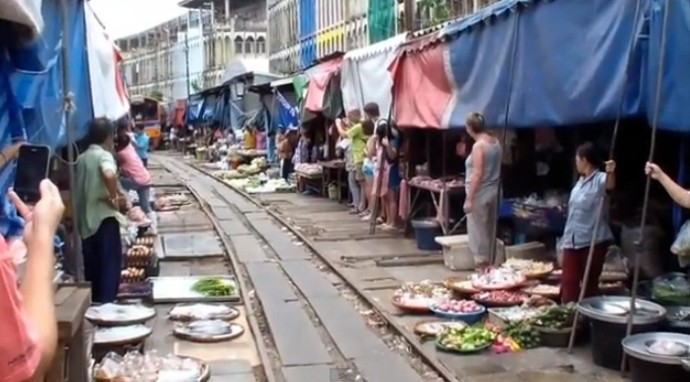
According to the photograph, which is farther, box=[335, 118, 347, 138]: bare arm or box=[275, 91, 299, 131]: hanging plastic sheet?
box=[275, 91, 299, 131]: hanging plastic sheet

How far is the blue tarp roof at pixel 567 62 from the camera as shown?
695cm

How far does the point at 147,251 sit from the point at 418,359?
430 centimetres

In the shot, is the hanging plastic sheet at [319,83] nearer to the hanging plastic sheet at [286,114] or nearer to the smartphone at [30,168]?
Result: the hanging plastic sheet at [286,114]

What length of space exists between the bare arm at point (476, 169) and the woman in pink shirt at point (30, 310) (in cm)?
851

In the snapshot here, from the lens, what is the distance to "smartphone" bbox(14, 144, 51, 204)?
164 inches

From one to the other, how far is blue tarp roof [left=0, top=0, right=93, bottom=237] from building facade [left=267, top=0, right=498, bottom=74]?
1212 cm

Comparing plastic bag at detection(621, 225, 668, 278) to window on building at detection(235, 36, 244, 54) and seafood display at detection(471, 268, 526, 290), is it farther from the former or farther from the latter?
window on building at detection(235, 36, 244, 54)

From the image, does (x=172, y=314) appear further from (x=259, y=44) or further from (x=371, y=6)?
(x=259, y=44)

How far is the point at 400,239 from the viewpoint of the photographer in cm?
1481

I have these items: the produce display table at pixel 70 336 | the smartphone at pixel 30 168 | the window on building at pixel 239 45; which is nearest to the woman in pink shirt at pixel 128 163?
the produce display table at pixel 70 336

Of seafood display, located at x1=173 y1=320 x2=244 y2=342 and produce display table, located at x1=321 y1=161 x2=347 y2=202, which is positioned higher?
produce display table, located at x1=321 y1=161 x2=347 y2=202

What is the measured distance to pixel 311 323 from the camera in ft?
31.0

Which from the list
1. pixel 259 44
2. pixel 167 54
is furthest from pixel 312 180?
pixel 167 54

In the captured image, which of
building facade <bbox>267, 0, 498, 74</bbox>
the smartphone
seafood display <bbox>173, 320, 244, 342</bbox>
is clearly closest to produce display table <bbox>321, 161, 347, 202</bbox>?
building facade <bbox>267, 0, 498, 74</bbox>
